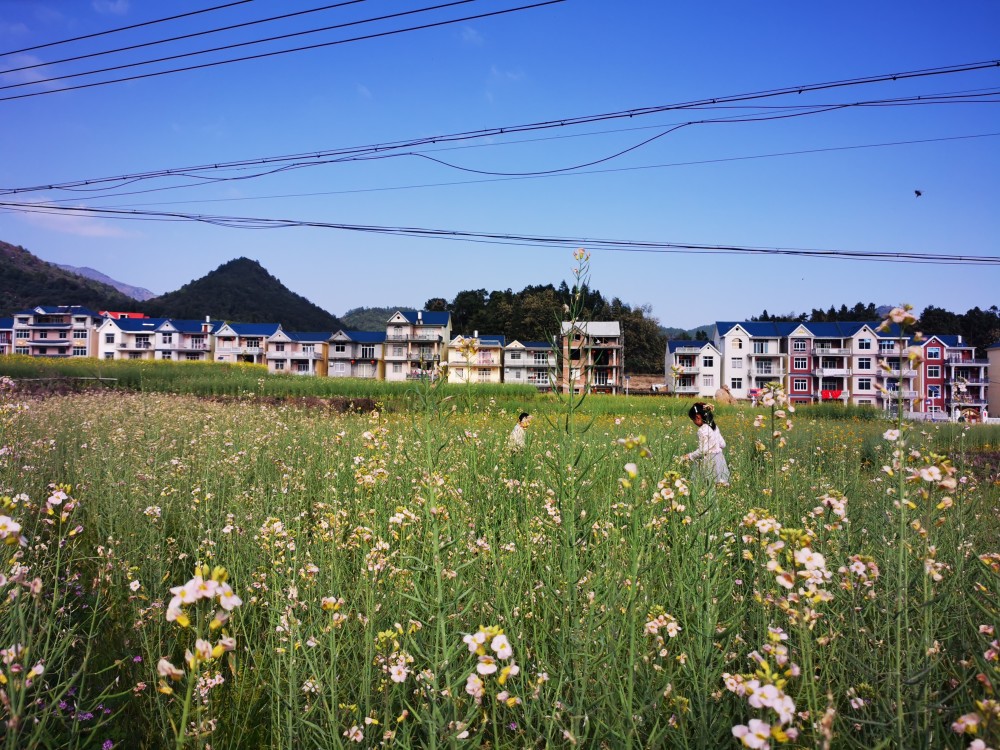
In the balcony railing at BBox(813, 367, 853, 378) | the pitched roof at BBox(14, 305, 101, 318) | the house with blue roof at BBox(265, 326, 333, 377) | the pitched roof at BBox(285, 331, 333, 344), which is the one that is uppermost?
the pitched roof at BBox(14, 305, 101, 318)

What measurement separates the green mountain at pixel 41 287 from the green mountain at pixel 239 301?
4635mm

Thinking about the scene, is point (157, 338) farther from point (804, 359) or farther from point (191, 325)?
point (804, 359)

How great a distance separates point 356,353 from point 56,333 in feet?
112

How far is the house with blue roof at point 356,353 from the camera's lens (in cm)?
6538

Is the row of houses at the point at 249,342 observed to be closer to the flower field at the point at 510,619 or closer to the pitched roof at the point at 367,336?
the pitched roof at the point at 367,336

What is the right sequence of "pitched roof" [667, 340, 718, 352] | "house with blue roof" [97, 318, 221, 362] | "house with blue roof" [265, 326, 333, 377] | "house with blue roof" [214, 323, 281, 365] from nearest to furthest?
"pitched roof" [667, 340, 718, 352] < "house with blue roof" [97, 318, 221, 362] < "house with blue roof" [214, 323, 281, 365] < "house with blue roof" [265, 326, 333, 377]

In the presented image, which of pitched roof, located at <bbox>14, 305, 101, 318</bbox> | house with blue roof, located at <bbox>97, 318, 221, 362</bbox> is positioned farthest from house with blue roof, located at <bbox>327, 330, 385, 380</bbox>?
pitched roof, located at <bbox>14, 305, 101, 318</bbox>

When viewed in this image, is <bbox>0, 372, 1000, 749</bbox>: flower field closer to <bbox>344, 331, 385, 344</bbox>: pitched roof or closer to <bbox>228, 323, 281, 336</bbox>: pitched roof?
<bbox>344, 331, 385, 344</bbox>: pitched roof

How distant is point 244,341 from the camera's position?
6662 centimetres

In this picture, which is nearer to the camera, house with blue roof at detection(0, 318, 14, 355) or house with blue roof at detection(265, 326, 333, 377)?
house with blue roof at detection(0, 318, 14, 355)

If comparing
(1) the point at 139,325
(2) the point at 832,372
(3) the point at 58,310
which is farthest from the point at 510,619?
(3) the point at 58,310

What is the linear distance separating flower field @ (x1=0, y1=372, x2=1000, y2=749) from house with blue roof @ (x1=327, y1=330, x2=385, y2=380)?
2398 inches

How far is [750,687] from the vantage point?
1337 millimetres

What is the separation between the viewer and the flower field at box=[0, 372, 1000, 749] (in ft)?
5.99
